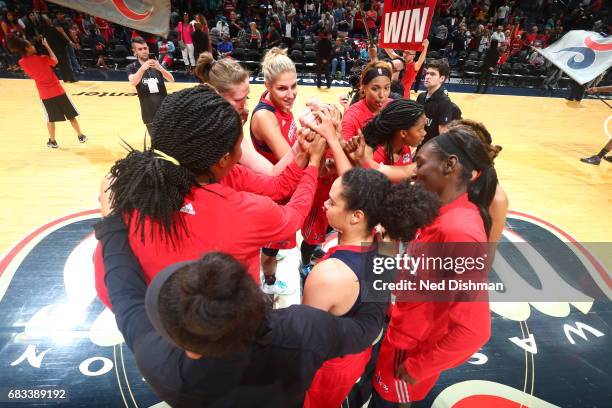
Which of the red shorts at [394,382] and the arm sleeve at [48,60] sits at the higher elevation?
the arm sleeve at [48,60]

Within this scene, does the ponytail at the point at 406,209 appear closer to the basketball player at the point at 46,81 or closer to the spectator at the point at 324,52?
the basketball player at the point at 46,81

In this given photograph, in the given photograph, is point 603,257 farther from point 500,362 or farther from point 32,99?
point 32,99

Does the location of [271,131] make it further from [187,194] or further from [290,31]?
[290,31]

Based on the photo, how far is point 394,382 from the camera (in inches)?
67.3

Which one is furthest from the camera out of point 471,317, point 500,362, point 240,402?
point 500,362

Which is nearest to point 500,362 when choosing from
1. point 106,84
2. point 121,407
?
point 121,407

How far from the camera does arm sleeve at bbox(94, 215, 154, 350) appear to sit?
3.00ft

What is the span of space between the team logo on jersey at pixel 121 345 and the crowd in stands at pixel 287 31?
7.30 metres

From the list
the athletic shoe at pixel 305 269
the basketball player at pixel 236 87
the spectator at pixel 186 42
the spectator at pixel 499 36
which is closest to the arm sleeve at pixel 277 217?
the basketball player at pixel 236 87

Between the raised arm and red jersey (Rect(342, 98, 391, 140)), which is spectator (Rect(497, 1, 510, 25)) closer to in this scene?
red jersey (Rect(342, 98, 391, 140))

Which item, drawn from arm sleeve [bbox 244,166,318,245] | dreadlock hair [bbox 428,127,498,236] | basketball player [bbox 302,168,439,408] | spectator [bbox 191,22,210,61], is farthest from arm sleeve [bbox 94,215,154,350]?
spectator [bbox 191,22,210,61]

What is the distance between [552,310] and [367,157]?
7.70 feet

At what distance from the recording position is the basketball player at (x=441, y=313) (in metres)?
1.39

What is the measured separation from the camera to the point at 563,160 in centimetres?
618
